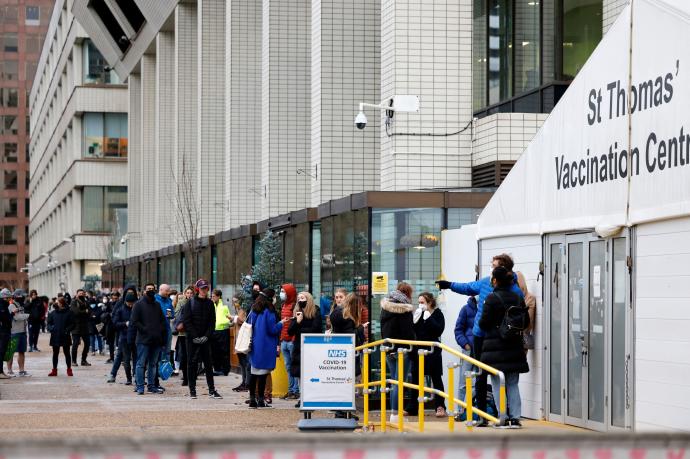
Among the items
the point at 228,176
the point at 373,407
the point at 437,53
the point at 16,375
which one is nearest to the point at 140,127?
the point at 228,176

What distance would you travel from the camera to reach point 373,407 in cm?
1822

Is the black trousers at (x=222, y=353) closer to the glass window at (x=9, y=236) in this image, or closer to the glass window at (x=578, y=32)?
the glass window at (x=578, y=32)

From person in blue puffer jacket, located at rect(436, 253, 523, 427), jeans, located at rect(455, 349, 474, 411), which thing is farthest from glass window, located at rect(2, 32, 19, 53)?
person in blue puffer jacket, located at rect(436, 253, 523, 427)

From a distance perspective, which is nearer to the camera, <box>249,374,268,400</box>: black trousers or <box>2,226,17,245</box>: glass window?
A: <box>249,374,268,400</box>: black trousers

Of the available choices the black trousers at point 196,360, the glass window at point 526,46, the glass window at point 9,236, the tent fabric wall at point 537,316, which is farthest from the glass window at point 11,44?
the tent fabric wall at point 537,316

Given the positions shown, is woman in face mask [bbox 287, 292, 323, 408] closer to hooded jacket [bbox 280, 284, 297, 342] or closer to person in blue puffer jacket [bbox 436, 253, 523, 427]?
hooded jacket [bbox 280, 284, 297, 342]

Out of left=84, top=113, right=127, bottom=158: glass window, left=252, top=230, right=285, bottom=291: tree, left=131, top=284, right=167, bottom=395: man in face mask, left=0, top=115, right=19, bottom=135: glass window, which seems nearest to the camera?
left=131, top=284, right=167, bottom=395: man in face mask

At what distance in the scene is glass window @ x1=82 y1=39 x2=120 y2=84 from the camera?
77.2 meters

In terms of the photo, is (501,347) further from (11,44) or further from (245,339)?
(11,44)

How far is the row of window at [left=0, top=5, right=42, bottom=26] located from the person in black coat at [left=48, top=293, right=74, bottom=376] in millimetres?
126213

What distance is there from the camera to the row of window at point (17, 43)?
148m

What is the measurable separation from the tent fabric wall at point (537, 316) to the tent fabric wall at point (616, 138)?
19 centimetres

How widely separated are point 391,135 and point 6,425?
912 centimetres

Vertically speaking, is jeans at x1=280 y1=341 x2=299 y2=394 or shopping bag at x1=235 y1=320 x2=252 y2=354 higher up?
shopping bag at x1=235 y1=320 x2=252 y2=354
